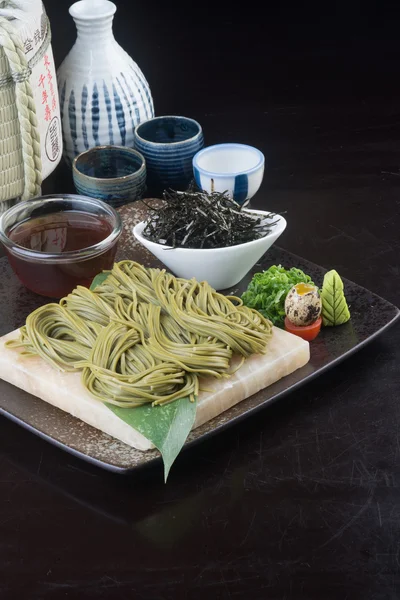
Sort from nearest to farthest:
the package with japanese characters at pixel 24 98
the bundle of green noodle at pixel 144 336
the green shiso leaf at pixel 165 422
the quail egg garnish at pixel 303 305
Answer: the green shiso leaf at pixel 165 422, the bundle of green noodle at pixel 144 336, the quail egg garnish at pixel 303 305, the package with japanese characters at pixel 24 98

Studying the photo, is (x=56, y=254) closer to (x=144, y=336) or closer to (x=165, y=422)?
(x=144, y=336)

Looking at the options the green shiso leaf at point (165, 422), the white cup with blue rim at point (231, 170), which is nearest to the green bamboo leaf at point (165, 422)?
the green shiso leaf at point (165, 422)

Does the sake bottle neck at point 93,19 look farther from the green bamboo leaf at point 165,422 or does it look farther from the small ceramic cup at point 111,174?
the green bamboo leaf at point 165,422

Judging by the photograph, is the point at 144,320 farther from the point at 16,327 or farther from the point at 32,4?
the point at 32,4

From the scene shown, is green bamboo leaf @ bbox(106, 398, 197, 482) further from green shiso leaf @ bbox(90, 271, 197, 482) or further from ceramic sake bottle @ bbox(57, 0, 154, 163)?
ceramic sake bottle @ bbox(57, 0, 154, 163)

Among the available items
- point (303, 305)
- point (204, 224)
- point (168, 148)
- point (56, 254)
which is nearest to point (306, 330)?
point (303, 305)

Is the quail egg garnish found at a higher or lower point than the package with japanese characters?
lower

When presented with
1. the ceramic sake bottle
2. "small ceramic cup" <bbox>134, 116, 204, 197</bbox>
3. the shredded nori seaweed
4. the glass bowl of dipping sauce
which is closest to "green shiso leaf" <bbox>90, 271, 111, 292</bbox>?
the glass bowl of dipping sauce
